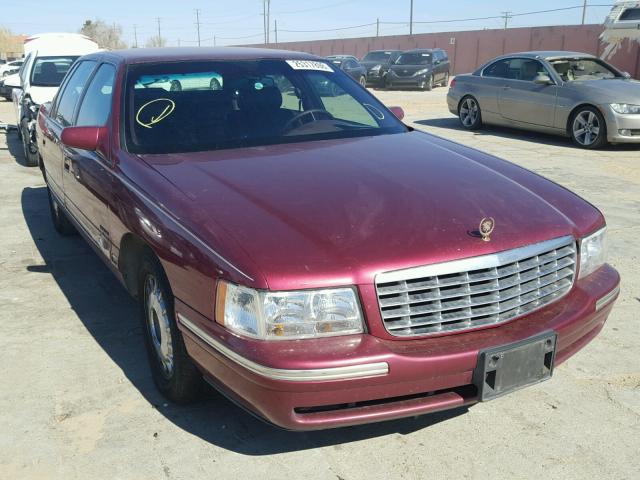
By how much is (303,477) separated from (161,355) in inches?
37.2

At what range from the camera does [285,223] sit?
2594mm

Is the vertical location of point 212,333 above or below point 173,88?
below

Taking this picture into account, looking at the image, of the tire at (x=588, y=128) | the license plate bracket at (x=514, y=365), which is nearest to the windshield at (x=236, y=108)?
the license plate bracket at (x=514, y=365)

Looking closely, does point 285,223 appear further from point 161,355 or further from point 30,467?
point 30,467

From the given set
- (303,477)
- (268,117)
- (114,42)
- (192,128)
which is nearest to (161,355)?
(303,477)

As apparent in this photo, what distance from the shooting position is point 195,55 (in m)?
4.04

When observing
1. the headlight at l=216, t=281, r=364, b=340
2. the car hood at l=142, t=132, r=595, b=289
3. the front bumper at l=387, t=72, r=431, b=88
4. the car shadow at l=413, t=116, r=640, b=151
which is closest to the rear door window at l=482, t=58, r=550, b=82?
the car shadow at l=413, t=116, r=640, b=151

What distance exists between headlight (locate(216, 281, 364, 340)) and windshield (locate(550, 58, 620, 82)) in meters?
9.49

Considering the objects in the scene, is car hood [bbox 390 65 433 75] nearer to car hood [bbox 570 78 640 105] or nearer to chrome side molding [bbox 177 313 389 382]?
car hood [bbox 570 78 640 105]

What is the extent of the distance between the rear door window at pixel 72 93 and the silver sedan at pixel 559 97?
25.3 ft

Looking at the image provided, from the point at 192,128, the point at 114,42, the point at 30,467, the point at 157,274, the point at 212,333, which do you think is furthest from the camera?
the point at 114,42

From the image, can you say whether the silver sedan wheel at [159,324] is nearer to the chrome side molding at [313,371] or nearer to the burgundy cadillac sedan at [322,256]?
the burgundy cadillac sedan at [322,256]

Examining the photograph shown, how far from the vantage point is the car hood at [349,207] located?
2.41 meters

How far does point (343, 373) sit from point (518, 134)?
35.0 ft
